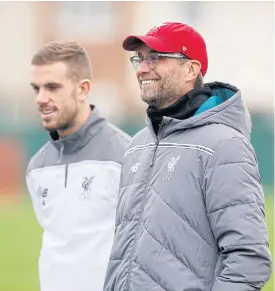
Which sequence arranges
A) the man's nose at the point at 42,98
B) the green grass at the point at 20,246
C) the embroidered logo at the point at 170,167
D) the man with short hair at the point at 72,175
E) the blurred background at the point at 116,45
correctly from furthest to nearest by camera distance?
the blurred background at the point at 116,45 → the green grass at the point at 20,246 → the man's nose at the point at 42,98 → the man with short hair at the point at 72,175 → the embroidered logo at the point at 170,167

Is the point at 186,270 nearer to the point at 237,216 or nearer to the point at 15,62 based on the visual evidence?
the point at 237,216

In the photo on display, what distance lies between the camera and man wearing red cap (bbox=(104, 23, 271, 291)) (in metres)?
3.55

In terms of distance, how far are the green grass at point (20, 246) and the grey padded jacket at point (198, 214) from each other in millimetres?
7590

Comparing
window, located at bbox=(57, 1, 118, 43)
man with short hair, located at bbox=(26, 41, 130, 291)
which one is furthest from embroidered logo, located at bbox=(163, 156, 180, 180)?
window, located at bbox=(57, 1, 118, 43)

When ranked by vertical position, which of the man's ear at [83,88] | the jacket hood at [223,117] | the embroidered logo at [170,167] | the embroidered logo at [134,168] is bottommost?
the man's ear at [83,88]

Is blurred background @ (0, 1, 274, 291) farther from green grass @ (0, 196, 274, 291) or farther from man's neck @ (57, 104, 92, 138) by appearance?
man's neck @ (57, 104, 92, 138)

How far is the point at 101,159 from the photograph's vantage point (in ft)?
17.2

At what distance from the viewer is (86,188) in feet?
16.9

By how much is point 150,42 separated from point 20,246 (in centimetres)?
1387

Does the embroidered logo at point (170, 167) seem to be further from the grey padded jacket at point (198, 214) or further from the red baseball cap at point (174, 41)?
the red baseball cap at point (174, 41)

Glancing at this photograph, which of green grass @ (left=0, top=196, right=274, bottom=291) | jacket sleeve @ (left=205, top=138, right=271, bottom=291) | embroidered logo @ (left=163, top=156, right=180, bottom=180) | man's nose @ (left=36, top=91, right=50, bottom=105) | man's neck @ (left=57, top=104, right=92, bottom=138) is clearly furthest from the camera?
green grass @ (left=0, top=196, right=274, bottom=291)

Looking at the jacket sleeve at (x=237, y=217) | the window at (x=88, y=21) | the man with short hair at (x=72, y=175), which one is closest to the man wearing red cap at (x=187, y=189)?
the jacket sleeve at (x=237, y=217)

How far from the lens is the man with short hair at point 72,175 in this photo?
5027 millimetres

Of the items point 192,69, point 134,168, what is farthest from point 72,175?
point 192,69
